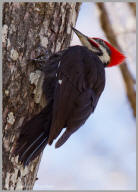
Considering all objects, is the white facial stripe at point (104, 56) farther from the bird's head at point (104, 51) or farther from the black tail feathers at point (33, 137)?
the black tail feathers at point (33, 137)

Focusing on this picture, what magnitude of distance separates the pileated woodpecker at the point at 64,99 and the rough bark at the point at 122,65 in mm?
1273

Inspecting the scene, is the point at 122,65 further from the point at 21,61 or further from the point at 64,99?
the point at 21,61

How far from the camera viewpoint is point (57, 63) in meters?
3.15

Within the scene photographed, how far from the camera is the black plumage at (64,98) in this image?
2623 mm

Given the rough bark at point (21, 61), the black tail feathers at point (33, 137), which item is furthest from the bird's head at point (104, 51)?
the black tail feathers at point (33, 137)

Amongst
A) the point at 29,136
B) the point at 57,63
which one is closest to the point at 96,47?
the point at 57,63

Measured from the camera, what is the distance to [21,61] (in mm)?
2768

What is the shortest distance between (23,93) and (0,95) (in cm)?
20

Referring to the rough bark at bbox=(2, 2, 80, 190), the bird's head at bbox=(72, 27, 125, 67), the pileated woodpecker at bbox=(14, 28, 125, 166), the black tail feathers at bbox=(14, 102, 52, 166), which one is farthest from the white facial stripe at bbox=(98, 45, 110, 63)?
the black tail feathers at bbox=(14, 102, 52, 166)

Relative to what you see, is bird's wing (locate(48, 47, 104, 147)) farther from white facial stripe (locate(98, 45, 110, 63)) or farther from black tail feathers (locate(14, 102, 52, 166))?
white facial stripe (locate(98, 45, 110, 63))

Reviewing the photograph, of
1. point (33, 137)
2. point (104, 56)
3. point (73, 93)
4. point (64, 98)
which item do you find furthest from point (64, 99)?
point (104, 56)

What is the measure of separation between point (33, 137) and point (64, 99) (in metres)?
0.39

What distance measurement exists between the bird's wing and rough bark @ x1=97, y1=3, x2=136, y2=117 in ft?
4.29

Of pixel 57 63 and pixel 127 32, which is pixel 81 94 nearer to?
pixel 57 63
